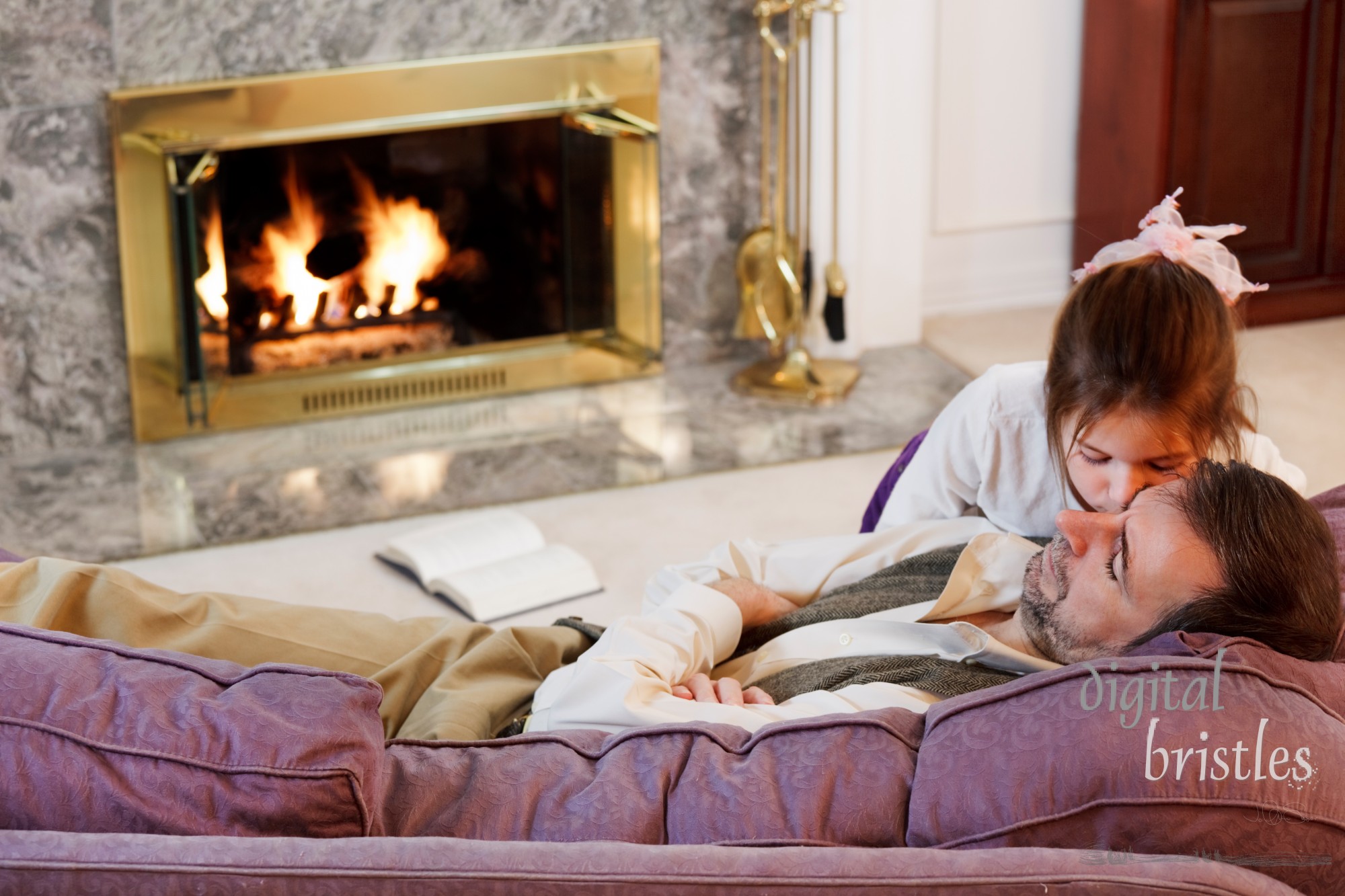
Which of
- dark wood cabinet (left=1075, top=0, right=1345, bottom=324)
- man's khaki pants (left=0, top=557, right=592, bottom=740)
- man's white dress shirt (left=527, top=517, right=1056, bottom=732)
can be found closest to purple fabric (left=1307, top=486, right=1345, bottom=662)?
man's white dress shirt (left=527, top=517, right=1056, bottom=732)

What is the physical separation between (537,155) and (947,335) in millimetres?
1230

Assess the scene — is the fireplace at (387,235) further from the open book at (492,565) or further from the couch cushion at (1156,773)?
the couch cushion at (1156,773)

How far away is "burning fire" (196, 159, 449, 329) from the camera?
10.9ft

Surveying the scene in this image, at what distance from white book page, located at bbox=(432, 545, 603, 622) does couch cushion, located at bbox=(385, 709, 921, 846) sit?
1.39 m

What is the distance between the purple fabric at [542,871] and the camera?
0.88 m

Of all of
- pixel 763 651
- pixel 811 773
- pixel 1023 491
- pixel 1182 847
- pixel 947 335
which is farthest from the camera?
pixel 947 335

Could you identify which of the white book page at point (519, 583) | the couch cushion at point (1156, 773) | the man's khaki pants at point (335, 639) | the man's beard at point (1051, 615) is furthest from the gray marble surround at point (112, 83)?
the couch cushion at point (1156, 773)

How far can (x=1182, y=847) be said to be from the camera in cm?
93

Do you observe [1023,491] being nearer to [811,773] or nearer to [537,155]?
[811,773]

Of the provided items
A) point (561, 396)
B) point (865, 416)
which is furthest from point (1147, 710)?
point (561, 396)

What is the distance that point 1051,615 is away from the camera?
1385 millimetres

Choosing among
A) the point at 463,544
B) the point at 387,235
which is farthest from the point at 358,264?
the point at 463,544

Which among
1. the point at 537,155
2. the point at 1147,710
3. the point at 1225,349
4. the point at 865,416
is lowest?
the point at 865,416

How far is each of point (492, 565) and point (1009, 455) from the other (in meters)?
1.14
